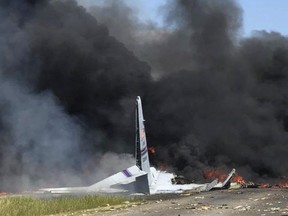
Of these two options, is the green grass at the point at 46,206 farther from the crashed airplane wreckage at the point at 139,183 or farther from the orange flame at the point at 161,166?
the orange flame at the point at 161,166

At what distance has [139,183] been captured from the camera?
4541 centimetres

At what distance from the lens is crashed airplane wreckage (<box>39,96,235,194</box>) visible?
4406 centimetres

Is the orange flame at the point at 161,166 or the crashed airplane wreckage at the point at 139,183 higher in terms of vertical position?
the orange flame at the point at 161,166

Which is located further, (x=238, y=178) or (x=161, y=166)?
(x=161, y=166)

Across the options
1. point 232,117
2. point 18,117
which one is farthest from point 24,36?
point 232,117

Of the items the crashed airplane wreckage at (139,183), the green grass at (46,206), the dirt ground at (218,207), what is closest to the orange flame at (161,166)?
the crashed airplane wreckage at (139,183)

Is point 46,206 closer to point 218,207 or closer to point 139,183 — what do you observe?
point 218,207

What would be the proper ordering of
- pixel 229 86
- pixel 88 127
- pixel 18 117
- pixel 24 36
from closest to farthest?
pixel 18 117, pixel 24 36, pixel 88 127, pixel 229 86

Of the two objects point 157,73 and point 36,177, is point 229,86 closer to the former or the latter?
point 157,73

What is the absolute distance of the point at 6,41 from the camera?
2275 inches

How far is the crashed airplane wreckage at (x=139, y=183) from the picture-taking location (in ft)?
145

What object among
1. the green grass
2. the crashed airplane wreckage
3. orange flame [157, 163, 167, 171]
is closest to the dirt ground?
the green grass

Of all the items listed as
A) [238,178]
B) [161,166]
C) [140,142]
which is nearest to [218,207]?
[140,142]

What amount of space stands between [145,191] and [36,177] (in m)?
14.5
